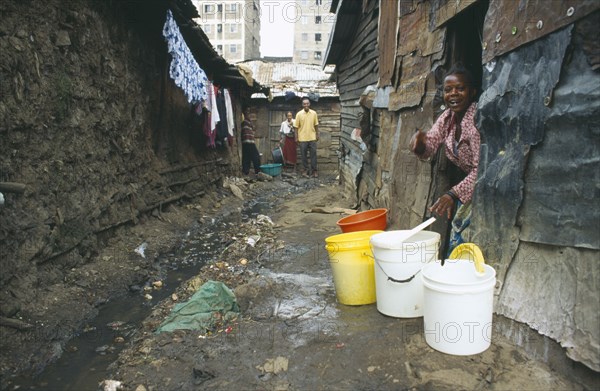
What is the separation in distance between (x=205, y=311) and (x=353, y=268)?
1.35m

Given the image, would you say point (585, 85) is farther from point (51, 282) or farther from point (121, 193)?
point (121, 193)

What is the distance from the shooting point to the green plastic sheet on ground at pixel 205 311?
3.55 metres

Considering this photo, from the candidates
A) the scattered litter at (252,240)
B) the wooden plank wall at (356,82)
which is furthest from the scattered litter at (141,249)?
the wooden plank wall at (356,82)

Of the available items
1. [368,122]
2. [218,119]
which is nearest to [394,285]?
[368,122]

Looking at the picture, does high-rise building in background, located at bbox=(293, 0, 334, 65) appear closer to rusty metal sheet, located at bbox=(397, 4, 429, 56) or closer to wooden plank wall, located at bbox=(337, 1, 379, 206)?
wooden plank wall, located at bbox=(337, 1, 379, 206)

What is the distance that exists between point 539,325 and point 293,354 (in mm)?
1614

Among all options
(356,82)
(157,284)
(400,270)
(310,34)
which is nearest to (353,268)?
(400,270)

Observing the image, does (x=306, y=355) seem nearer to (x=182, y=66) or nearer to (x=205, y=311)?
(x=205, y=311)

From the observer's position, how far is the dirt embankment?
12.4ft

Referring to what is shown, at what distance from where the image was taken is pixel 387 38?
580 cm

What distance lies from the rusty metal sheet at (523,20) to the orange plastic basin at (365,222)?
2144 mm

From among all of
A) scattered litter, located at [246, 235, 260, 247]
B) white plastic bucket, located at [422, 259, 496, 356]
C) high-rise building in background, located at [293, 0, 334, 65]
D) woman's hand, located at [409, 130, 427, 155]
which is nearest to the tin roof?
scattered litter, located at [246, 235, 260, 247]

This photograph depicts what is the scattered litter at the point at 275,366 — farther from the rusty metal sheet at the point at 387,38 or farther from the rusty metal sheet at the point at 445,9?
the rusty metal sheet at the point at 387,38

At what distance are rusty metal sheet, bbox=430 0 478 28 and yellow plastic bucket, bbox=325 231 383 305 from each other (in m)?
2.06
